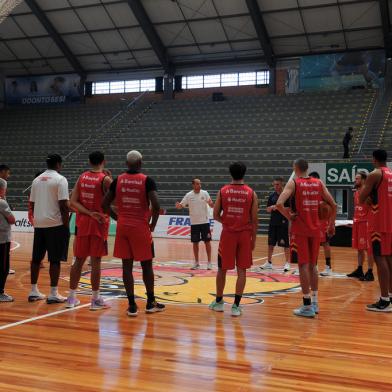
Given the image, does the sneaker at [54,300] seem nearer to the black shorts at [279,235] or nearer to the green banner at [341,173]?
the black shorts at [279,235]

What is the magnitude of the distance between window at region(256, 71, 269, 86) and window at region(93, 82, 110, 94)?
8491mm

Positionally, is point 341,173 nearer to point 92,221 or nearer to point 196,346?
point 92,221

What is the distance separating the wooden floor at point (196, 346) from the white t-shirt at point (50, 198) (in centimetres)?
97

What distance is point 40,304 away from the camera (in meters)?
6.25

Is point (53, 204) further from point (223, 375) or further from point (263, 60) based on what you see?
point (263, 60)

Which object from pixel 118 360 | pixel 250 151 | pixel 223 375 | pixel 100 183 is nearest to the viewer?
pixel 223 375

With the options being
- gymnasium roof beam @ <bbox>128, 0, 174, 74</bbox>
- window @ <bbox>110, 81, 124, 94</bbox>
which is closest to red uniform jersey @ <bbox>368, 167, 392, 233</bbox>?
gymnasium roof beam @ <bbox>128, 0, 174, 74</bbox>

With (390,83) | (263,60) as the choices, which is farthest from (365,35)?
(263,60)

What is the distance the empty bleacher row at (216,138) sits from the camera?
21266 mm

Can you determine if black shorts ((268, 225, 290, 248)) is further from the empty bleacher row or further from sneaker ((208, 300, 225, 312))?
the empty bleacher row

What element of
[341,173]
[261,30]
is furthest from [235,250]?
[261,30]

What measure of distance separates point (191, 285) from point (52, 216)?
252 cm

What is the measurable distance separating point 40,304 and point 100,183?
1.61 meters

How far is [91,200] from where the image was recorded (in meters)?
5.95
